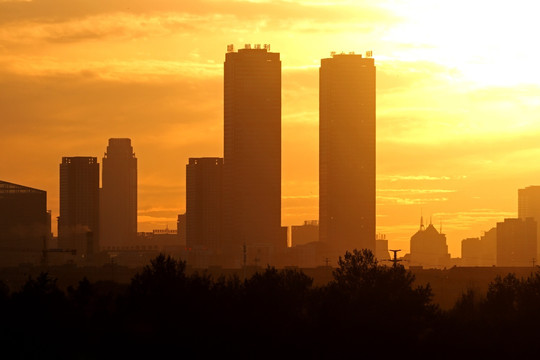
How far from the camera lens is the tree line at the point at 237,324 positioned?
103188 millimetres

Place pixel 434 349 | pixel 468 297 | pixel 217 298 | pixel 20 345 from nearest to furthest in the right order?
pixel 20 345
pixel 434 349
pixel 217 298
pixel 468 297

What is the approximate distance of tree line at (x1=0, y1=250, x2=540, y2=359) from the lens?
339 feet

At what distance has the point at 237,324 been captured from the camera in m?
112

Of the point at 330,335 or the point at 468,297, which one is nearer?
the point at 330,335

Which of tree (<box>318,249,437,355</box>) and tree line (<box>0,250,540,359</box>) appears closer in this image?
tree line (<box>0,250,540,359</box>)

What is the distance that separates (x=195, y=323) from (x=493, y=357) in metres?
24.7

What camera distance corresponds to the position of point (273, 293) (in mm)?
123438

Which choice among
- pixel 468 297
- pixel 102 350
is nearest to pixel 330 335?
pixel 102 350

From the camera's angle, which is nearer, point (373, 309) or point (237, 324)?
point (237, 324)

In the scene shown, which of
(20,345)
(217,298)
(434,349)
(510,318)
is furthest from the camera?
(510,318)

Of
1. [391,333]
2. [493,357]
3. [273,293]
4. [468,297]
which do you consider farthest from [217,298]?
[468,297]

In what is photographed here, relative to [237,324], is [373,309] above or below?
above

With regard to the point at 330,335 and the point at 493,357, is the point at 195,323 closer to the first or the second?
the point at 330,335

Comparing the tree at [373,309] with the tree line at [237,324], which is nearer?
the tree line at [237,324]
